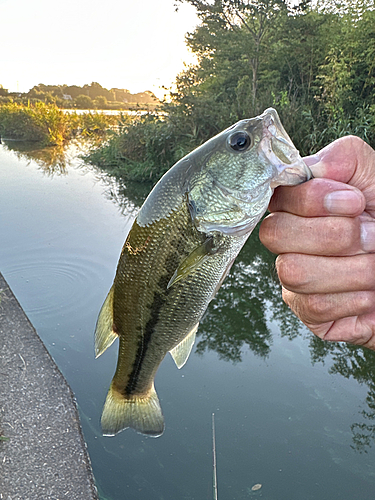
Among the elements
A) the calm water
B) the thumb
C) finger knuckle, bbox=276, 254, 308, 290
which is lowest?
the calm water

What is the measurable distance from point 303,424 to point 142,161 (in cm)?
1193

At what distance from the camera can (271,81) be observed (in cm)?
1628

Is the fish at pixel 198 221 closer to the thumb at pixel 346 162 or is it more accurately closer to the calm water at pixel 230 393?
the thumb at pixel 346 162

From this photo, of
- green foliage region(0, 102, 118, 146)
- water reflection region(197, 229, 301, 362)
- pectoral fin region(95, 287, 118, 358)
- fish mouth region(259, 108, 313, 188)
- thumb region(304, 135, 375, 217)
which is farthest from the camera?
green foliage region(0, 102, 118, 146)

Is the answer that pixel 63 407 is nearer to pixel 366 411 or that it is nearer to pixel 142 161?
pixel 366 411

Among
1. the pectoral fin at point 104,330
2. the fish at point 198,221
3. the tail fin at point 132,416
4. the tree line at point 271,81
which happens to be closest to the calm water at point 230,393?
the tail fin at point 132,416

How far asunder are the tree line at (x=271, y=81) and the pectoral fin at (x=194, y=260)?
8.41 metres

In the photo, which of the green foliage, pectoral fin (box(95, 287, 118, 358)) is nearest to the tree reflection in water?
pectoral fin (box(95, 287, 118, 358))

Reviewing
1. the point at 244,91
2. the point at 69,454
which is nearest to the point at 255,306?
the point at 69,454

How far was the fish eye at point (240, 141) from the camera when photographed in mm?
1334

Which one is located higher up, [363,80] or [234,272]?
[363,80]

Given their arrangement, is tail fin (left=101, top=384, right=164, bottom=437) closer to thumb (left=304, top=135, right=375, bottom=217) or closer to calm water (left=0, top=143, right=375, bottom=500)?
thumb (left=304, top=135, right=375, bottom=217)

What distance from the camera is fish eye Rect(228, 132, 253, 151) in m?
1.33

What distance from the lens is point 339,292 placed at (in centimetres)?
140
